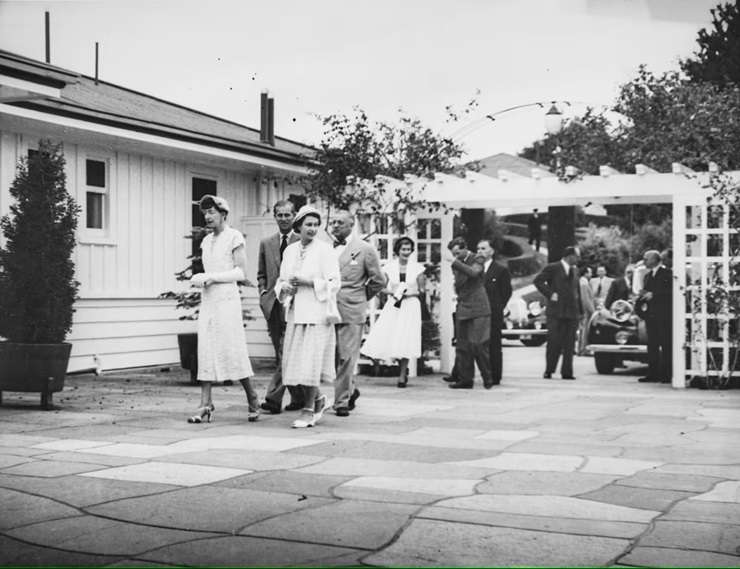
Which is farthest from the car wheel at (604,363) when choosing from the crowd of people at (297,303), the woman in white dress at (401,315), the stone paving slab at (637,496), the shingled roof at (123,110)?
the stone paving slab at (637,496)

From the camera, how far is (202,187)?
16672 millimetres

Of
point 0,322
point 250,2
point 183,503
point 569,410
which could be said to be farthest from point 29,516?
point 569,410

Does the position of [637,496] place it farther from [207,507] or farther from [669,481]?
[207,507]

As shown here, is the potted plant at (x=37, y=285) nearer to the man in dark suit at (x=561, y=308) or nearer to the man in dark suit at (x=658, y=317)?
the man in dark suit at (x=561, y=308)

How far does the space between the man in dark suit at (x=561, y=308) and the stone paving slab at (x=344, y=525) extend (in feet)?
31.4

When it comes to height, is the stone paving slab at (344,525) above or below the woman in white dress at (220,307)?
below

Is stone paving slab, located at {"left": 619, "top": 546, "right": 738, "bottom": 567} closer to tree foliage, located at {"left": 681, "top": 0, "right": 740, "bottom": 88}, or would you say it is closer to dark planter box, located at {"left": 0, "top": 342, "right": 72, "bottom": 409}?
tree foliage, located at {"left": 681, "top": 0, "right": 740, "bottom": 88}

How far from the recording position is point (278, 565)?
4188 millimetres

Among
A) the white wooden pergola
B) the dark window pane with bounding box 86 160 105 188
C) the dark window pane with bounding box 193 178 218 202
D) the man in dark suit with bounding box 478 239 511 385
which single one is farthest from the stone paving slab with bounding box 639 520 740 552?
the dark window pane with bounding box 193 178 218 202

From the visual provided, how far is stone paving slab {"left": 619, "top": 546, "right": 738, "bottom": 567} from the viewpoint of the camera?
430cm

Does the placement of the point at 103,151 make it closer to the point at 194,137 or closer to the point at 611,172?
the point at 194,137

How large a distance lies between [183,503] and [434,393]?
7246 millimetres

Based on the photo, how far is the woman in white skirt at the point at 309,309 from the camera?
28.9ft

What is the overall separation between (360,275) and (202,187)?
7405mm
